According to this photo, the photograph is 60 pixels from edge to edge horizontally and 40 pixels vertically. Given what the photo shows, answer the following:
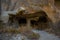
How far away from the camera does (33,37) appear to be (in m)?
7.47

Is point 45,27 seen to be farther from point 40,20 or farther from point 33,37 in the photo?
point 33,37

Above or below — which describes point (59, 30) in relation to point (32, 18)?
below

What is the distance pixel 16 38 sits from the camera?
6.89 m

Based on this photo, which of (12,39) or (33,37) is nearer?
(12,39)

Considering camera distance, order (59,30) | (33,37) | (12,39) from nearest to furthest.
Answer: (12,39), (33,37), (59,30)

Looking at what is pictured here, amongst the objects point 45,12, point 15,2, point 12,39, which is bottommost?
point 12,39

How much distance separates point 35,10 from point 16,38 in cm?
373

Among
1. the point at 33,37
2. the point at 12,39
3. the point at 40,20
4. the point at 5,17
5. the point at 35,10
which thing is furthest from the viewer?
the point at 40,20

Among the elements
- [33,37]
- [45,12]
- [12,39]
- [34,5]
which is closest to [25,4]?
[34,5]

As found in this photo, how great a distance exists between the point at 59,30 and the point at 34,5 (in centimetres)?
260

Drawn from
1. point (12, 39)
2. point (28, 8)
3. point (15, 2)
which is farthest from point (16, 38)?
point (15, 2)

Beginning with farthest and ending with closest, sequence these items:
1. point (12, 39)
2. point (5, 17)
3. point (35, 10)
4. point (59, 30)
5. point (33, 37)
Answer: point (5, 17), point (35, 10), point (59, 30), point (33, 37), point (12, 39)

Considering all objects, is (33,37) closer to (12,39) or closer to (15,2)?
(12,39)

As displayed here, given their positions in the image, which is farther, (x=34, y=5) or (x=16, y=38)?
(x=34, y=5)
